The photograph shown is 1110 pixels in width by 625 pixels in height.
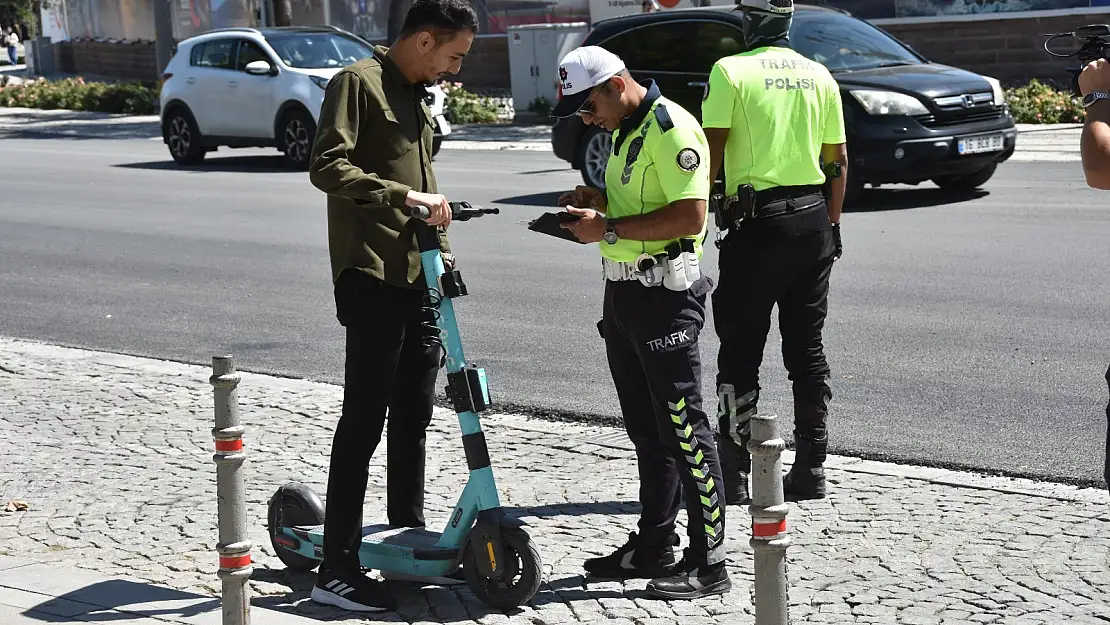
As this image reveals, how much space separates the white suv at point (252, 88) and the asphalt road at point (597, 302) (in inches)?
109

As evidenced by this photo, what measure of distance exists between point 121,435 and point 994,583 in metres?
4.17

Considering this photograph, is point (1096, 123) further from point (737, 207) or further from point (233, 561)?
point (233, 561)

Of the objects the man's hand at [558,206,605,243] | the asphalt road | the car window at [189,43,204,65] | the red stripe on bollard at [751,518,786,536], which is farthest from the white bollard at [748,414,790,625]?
the car window at [189,43,204,65]

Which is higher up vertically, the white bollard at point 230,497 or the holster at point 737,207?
the holster at point 737,207

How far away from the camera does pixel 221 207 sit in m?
16.1

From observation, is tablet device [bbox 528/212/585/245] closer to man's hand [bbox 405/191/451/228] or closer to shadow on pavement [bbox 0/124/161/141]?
man's hand [bbox 405/191/451/228]

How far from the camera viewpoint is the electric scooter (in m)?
4.67

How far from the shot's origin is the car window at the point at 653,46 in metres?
14.6

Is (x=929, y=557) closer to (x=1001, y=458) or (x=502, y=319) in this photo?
(x=1001, y=458)

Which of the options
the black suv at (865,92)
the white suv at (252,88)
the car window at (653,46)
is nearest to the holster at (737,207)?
the black suv at (865,92)

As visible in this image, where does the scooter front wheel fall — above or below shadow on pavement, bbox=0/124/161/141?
below

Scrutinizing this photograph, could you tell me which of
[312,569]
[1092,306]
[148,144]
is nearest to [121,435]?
[312,569]

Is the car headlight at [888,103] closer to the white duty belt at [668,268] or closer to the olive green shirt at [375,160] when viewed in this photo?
the white duty belt at [668,268]

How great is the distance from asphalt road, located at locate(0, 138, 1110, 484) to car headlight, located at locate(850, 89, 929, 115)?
0.88 metres
